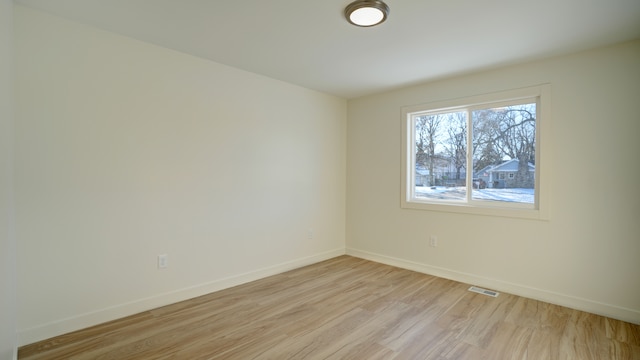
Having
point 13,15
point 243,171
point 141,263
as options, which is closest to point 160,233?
point 141,263

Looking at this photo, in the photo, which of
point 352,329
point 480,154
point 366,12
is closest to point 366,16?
point 366,12

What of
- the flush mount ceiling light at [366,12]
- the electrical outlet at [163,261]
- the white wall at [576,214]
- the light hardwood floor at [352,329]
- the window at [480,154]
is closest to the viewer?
the flush mount ceiling light at [366,12]

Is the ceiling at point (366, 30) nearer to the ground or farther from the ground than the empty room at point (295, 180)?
farther from the ground

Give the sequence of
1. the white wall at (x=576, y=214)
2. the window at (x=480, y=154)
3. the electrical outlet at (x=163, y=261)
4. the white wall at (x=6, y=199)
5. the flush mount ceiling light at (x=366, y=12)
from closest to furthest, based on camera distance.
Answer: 1. the white wall at (x=6, y=199)
2. the flush mount ceiling light at (x=366, y=12)
3. the white wall at (x=576, y=214)
4. the electrical outlet at (x=163, y=261)
5. the window at (x=480, y=154)

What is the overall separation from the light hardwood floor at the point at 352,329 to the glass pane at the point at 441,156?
117 cm

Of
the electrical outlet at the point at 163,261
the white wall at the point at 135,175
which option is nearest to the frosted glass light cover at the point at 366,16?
the white wall at the point at 135,175

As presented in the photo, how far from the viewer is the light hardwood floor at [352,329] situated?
2.07m

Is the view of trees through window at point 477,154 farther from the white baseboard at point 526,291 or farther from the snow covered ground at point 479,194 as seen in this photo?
the white baseboard at point 526,291

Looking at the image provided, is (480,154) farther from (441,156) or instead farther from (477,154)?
(441,156)

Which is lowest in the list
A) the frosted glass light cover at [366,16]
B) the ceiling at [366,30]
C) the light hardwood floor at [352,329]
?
the light hardwood floor at [352,329]

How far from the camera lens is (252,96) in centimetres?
340

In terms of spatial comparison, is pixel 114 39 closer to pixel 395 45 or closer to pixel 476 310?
pixel 395 45

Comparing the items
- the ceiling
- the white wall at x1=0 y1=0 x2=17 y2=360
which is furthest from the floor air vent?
the white wall at x1=0 y1=0 x2=17 y2=360

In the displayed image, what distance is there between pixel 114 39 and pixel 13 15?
57 centimetres
